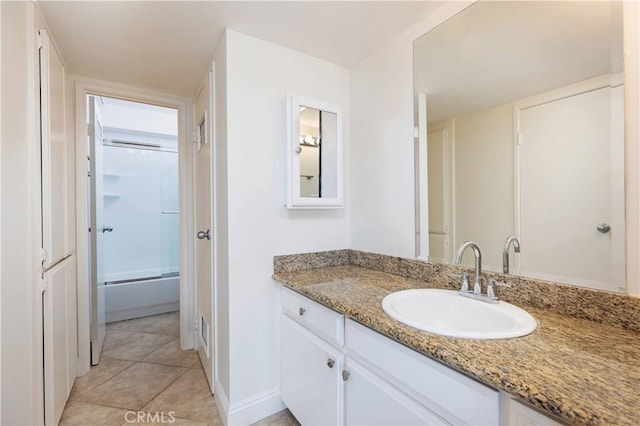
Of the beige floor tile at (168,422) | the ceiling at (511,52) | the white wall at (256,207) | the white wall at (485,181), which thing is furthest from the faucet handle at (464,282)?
the beige floor tile at (168,422)

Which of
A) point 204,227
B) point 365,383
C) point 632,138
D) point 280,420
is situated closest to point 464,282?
point 365,383

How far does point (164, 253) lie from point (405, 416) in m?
3.81

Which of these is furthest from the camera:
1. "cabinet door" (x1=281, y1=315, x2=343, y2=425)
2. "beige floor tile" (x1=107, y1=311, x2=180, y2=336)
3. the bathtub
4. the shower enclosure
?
the shower enclosure

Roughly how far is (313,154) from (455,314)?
42.2 inches

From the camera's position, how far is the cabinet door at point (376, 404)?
0.84 metres

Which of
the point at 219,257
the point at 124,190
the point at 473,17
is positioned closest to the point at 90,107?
the point at 219,257

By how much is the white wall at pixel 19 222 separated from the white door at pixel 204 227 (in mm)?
764

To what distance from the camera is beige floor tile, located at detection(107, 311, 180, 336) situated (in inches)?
110

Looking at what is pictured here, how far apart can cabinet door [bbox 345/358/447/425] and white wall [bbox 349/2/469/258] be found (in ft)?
2.33

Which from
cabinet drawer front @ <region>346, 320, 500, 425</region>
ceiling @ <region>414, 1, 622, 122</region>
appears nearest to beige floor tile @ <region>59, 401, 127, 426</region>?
cabinet drawer front @ <region>346, 320, 500, 425</region>

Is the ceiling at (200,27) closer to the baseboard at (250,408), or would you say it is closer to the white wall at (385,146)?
Answer: the white wall at (385,146)

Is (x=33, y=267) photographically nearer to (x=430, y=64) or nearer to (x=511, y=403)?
(x=511, y=403)

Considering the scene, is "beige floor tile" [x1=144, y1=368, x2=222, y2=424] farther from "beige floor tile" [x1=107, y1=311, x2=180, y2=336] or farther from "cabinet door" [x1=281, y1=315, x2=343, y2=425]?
"beige floor tile" [x1=107, y1=311, x2=180, y2=336]

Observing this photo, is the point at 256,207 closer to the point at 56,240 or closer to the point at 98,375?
the point at 56,240
